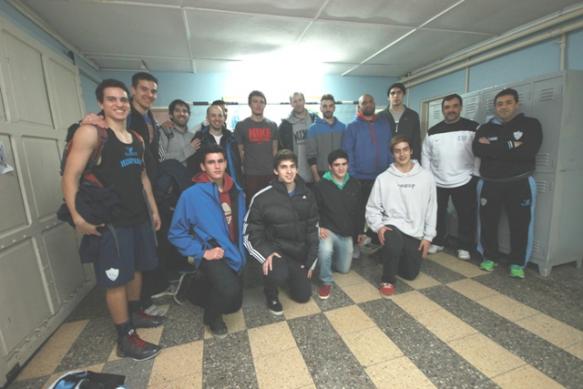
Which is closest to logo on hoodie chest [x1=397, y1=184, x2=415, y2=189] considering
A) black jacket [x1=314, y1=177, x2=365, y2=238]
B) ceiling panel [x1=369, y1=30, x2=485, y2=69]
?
black jacket [x1=314, y1=177, x2=365, y2=238]

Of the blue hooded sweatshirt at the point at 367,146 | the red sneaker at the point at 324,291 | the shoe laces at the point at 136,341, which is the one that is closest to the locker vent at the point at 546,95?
the blue hooded sweatshirt at the point at 367,146

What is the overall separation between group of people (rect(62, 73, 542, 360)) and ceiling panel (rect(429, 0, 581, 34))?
45.6 inches

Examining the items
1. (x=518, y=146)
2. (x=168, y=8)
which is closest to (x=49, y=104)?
(x=168, y=8)

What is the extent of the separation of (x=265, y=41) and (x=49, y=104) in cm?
257

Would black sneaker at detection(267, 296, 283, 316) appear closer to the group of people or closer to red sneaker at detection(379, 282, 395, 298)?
the group of people

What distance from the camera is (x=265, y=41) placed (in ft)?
11.7

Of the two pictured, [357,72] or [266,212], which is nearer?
[266,212]

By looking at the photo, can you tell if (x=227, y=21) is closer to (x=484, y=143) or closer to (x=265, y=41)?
(x=265, y=41)

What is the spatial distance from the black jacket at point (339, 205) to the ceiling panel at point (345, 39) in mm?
2055

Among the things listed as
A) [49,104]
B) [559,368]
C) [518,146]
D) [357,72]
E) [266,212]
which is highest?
[357,72]

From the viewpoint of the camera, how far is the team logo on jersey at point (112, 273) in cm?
148

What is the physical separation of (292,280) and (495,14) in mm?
3826

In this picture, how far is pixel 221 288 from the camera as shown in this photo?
1.71 metres

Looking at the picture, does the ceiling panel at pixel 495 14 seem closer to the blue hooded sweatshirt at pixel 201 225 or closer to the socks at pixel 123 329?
the blue hooded sweatshirt at pixel 201 225
